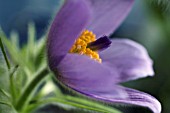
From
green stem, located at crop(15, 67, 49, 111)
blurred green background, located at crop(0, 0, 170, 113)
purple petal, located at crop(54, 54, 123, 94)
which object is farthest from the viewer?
blurred green background, located at crop(0, 0, 170, 113)

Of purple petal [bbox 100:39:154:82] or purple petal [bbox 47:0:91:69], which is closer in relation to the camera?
purple petal [bbox 47:0:91:69]

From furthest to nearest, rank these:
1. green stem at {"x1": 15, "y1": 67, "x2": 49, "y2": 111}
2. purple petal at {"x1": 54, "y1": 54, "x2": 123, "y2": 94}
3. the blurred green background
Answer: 1. the blurred green background
2. green stem at {"x1": 15, "y1": 67, "x2": 49, "y2": 111}
3. purple petal at {"x1": 54, "y1": 54, "x2": 123, "y2": 94}

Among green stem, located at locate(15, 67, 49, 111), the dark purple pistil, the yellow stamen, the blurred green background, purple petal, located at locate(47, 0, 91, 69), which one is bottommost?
the blurred green background

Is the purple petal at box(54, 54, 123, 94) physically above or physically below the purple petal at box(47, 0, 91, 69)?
below

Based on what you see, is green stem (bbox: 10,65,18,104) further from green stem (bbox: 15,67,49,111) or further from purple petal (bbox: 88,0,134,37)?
purple petal (bbox: 88,0,134,37)

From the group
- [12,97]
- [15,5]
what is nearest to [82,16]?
[12,97]

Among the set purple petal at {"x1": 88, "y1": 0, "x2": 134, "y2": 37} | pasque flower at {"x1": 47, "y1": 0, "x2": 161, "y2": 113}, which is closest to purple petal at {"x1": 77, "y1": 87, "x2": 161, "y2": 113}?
pasque flower at {"x1": 47, "y1": 0, "x2": 161, "y2": 113}
